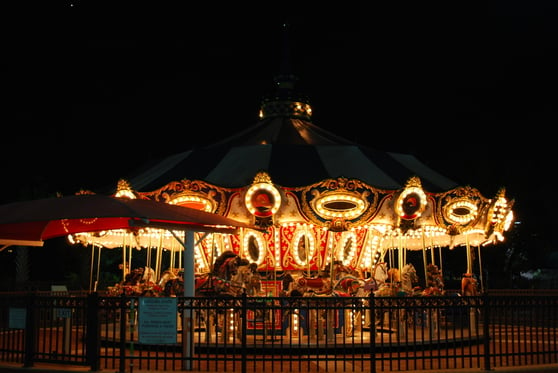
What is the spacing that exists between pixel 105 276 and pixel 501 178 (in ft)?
81.3

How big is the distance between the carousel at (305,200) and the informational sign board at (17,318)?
512 cm

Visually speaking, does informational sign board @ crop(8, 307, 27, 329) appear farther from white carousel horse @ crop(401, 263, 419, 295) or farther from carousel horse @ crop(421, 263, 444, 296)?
carousel horse @ crop(421, 263, 444, 296)

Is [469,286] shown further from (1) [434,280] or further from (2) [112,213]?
(2) [112,213]

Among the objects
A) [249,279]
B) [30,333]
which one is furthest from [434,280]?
[30,333]

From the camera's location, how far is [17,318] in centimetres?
1153

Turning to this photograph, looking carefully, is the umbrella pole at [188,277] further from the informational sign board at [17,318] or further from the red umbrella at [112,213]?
the informational sign board at [17,318]

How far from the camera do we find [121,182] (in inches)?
651

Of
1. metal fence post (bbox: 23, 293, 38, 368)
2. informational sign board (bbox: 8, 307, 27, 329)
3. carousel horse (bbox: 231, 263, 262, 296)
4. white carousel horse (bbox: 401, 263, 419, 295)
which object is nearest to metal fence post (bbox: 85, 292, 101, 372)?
metal fence post (bbox: 23, 293, 38, 368)

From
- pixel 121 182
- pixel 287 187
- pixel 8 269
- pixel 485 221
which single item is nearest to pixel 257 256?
pixel 287 187

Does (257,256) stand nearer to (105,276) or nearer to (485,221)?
(485,221)

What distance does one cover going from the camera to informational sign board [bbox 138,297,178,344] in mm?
10266

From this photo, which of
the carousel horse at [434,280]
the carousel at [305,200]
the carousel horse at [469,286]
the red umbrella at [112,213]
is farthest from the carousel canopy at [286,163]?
the red umbrella at [112,213]

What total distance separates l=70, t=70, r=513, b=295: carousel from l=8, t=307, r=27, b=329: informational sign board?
5.12m

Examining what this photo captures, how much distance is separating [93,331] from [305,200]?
6548 millimetres
